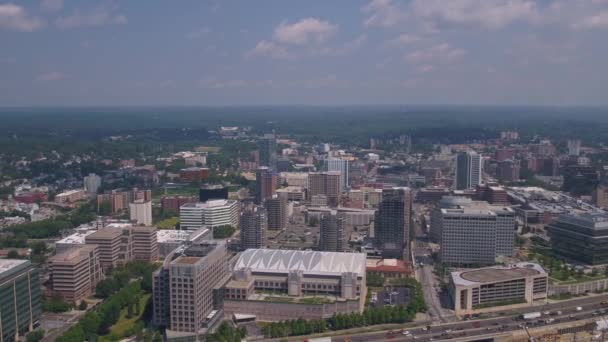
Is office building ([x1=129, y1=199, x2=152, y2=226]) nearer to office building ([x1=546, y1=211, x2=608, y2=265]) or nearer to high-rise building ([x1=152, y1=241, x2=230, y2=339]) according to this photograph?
high-rise building ([x1=152, y1=241, x2=230, y2=339])

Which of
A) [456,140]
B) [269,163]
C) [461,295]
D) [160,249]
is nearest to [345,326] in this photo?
[461,295]

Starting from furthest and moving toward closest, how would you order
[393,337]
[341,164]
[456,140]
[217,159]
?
[456,140] < [217,159] < [341,164] < [393,337]

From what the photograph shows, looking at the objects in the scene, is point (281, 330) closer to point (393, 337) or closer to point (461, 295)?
point (393, 337)

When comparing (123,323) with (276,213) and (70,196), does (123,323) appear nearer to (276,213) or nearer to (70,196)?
(276,213)

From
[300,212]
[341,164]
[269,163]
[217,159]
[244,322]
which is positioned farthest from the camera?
[217,159]

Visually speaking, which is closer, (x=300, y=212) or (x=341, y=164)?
(x=300, y=212)
